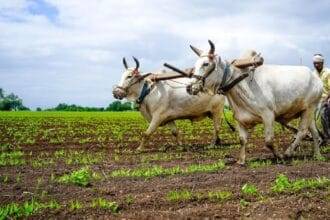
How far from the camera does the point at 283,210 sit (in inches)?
259

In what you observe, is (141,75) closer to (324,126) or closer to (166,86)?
(166,86)

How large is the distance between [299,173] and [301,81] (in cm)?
277

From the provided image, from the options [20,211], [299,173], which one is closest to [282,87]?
[299,173]

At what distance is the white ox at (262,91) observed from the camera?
10695mm

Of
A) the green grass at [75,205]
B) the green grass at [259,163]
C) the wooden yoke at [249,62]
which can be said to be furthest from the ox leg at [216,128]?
the green grass at [75,205]

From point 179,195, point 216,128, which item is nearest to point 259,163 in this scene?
point 179,195

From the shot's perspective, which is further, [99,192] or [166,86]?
[166,86]

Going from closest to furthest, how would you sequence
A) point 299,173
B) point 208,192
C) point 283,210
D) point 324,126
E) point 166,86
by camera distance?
point 283,210 < point 208,192 < point 299,173 < point 324,126 < point 166,86

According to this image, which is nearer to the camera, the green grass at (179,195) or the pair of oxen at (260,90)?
the green grass at (179,195)

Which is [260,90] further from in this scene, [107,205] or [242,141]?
[107,205]

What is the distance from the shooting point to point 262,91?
11.1 meters

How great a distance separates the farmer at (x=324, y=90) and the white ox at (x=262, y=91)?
1.81 meters

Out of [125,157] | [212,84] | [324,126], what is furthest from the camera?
[324,126]

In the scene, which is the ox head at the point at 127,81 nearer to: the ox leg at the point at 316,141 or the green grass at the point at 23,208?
the ox leg at the point at 316,141
